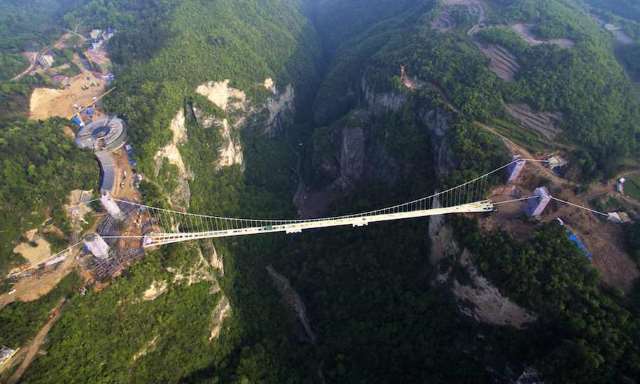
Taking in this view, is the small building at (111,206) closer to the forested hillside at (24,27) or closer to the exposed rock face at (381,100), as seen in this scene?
the exposed rock face at (381,100)

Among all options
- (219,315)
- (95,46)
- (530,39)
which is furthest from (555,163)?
(95,46)

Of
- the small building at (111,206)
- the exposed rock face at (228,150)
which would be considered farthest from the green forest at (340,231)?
the small building at (111,206)

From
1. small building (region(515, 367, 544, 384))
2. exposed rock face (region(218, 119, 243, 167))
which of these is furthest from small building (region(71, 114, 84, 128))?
small building (region(515, 367, 544, 384))

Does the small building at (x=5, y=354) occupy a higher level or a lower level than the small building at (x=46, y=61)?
lower

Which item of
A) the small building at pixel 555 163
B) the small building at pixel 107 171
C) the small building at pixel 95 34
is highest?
the small building at pixel 95 34

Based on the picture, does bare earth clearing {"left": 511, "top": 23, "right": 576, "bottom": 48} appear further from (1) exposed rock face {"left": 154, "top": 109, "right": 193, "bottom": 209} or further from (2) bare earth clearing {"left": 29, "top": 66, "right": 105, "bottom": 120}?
(2) bare earth clearing {"left": 29, "top": 66, "right": 105, "bottom": 120}

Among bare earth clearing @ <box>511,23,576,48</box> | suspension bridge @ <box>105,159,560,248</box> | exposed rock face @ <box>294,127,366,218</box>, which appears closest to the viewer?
suspension bridge @ <box>105,159,560,248</box>
